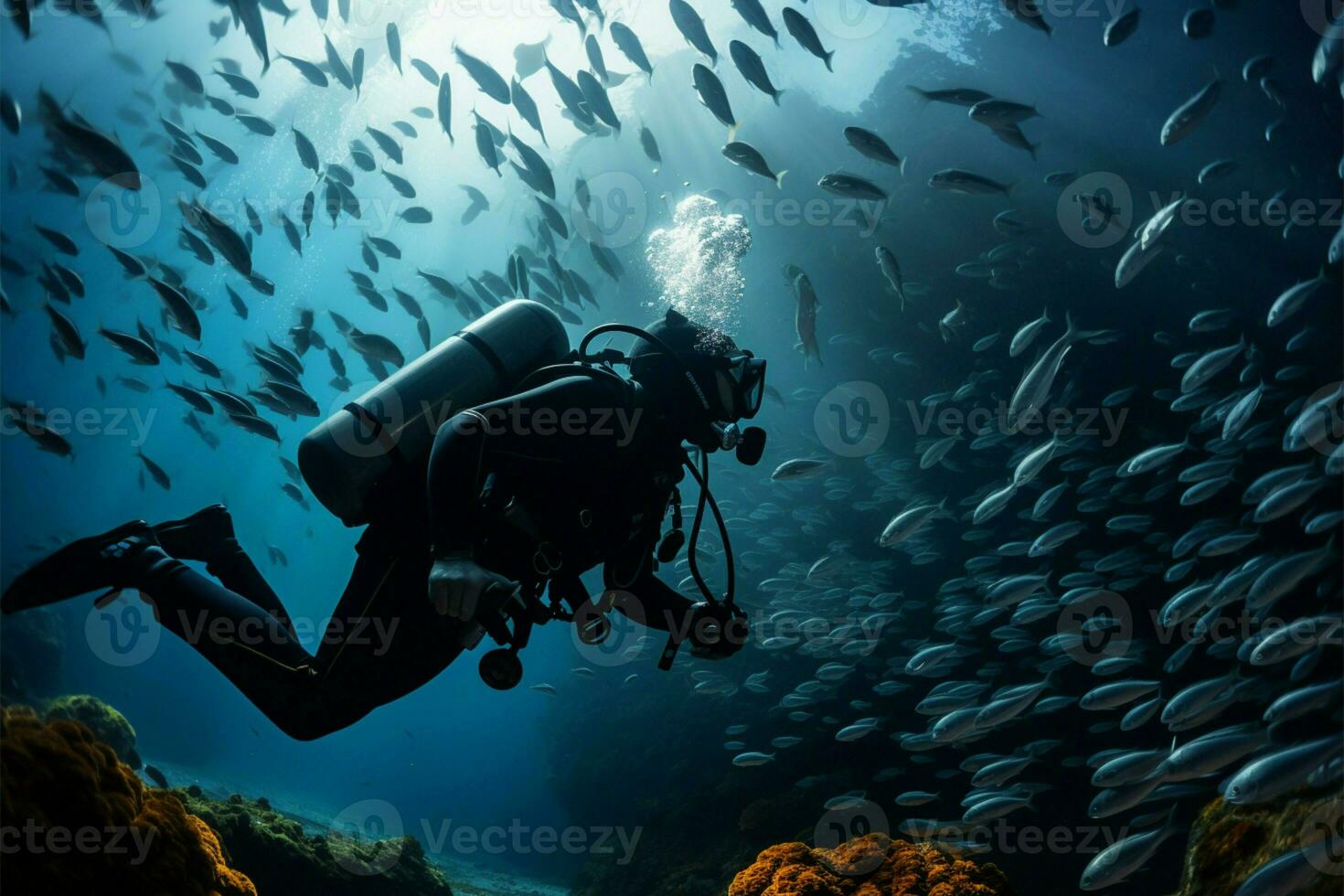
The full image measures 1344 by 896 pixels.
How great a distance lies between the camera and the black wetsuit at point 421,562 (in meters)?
2.71

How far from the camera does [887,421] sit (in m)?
17.9

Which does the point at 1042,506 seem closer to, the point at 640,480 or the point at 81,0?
the point at 640,480

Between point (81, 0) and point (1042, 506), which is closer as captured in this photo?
point (81, 0)

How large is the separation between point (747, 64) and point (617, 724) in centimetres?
1872

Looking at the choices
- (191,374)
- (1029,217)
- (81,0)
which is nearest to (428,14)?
(81,0)

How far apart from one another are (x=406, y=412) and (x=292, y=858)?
520 centimetres

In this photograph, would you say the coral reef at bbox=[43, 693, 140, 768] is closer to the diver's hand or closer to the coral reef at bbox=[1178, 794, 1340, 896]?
the diver's hand

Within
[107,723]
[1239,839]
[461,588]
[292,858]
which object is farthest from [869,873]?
[107,723]

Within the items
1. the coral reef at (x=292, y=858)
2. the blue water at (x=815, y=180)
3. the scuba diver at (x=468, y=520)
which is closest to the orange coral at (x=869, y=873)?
the scuba diver at (x=468, y=520)

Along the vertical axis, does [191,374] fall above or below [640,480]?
above

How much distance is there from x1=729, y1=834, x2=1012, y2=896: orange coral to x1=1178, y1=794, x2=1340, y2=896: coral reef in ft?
4.27

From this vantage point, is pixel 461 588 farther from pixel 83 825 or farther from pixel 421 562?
pixel 83 825

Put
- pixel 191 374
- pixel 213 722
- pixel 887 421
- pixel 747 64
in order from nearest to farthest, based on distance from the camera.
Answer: pixel 747 64
pixel 887 421
pixel 191 374
pixel 213 722

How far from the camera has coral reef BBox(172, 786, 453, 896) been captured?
5.55 metres
